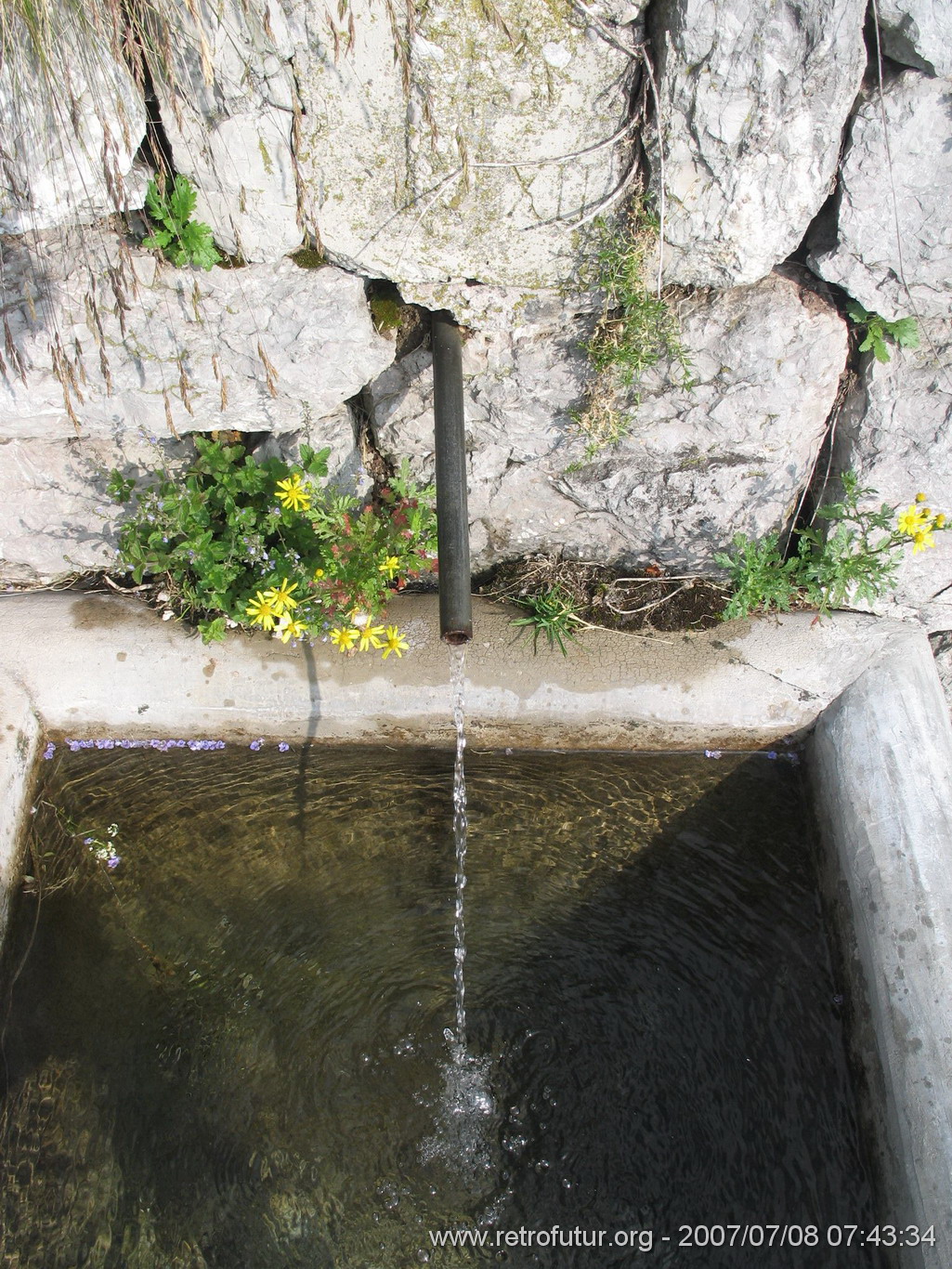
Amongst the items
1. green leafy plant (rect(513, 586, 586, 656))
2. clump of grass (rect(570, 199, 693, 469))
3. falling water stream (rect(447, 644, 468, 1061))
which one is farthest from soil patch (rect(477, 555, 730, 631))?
clump of grass (rect(570, 199, 693, 469))

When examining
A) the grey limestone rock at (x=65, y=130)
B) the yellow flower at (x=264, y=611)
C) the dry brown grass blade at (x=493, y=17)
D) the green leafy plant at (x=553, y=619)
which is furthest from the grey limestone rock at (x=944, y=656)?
the grey limestone rock at (x=65, y=130)

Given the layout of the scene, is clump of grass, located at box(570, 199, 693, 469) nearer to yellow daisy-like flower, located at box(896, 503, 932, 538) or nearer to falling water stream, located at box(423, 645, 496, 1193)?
yellow daisy-like flower, located at box(896, 503, 932, 538)

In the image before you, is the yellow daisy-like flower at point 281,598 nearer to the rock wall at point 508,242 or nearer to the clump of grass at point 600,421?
the rock wall at point 508,242

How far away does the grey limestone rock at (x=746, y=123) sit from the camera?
218cm

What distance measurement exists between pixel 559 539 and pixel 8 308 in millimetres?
1896

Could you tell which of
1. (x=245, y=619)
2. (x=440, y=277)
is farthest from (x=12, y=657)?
(x=440, y=277)

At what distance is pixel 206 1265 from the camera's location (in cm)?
237

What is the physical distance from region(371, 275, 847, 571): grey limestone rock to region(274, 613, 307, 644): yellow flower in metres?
0.72

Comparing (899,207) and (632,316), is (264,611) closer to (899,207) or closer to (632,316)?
(632,316)

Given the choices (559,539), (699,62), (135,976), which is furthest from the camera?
(559,539)

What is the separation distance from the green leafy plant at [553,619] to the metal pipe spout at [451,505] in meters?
0.84

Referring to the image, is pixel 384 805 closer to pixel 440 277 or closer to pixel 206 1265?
pixel 206 1265

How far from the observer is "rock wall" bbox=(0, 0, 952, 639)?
2.24m

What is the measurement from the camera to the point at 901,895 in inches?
105
